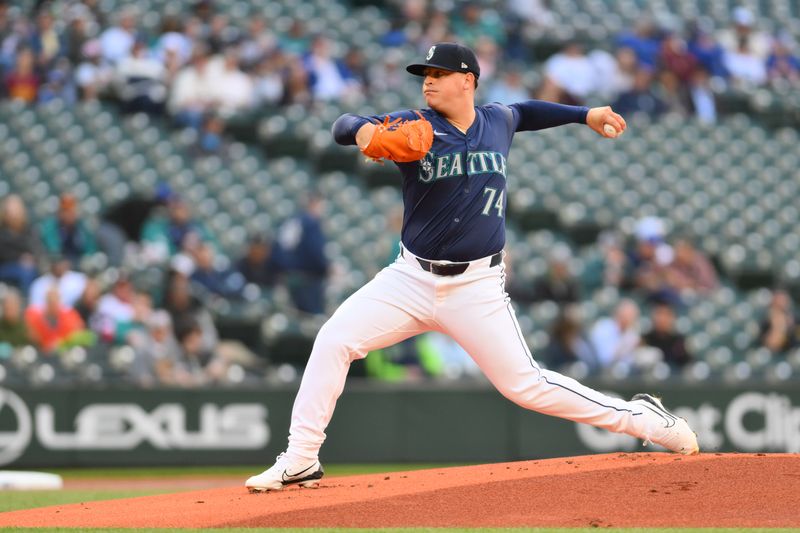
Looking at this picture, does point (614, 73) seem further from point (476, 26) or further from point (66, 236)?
point (66, 236)

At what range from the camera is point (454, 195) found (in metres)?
5.75

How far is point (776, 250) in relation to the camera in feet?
49.8

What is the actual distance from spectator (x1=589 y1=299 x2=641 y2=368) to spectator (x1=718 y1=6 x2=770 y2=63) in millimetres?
6952

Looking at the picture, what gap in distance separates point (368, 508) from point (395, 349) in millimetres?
6455

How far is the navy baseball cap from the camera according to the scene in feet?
18.8

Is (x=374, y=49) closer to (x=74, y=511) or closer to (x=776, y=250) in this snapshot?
(x=776, y=250)

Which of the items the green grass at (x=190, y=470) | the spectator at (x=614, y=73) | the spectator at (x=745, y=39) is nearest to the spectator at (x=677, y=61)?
the spectator at (x=614, y=73)

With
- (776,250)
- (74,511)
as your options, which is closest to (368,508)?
(74,511)

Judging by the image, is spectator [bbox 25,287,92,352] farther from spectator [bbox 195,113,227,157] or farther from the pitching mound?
the pitching mound

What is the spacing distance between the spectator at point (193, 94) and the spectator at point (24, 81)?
1464mm

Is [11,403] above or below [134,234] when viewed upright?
below

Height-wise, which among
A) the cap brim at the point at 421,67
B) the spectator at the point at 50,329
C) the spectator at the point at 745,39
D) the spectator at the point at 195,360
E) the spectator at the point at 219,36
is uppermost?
the spectator at the point at 745,39

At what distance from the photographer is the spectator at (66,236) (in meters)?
12.1

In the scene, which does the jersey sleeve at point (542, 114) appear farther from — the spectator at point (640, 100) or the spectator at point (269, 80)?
the spectator at point (640, 100)
